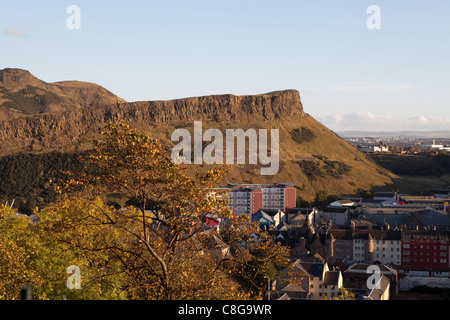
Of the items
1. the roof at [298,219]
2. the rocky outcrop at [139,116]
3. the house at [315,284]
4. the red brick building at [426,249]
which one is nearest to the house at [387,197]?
the roof at [298,219]

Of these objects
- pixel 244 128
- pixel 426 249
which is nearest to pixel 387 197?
pixel 426 249

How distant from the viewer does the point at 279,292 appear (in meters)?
49.1

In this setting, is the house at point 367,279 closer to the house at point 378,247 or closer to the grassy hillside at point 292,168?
the house at point 378,247

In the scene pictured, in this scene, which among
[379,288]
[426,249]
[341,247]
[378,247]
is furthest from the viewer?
[341,247]

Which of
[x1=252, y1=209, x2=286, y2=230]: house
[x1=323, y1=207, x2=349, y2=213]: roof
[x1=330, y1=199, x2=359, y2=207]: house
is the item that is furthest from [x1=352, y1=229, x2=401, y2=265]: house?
[x1=330, y1=199, x2=359, y2=207]: house

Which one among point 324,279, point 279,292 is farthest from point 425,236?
point 279,292

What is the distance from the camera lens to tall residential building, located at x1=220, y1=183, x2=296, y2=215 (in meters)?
110

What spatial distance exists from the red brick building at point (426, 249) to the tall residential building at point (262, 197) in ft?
137

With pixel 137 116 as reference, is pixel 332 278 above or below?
below

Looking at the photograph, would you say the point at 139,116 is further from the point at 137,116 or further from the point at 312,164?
the point at 312,164

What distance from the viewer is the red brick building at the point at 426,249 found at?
67.1 m

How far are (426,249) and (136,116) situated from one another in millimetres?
→ 124142

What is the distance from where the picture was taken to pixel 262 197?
113625mm
